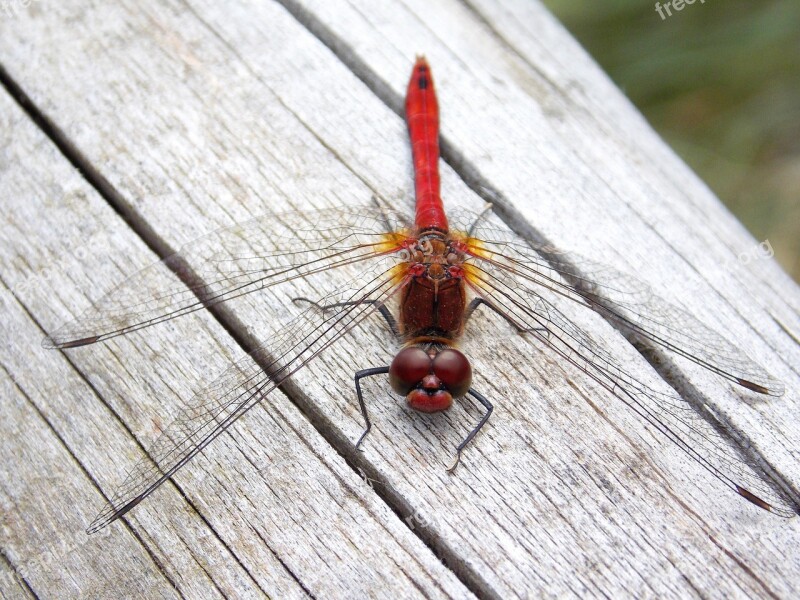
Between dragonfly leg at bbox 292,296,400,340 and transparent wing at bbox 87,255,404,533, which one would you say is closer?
transparent wing at bbox 87,255,404,533

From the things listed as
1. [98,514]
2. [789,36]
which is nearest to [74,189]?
[98,514]

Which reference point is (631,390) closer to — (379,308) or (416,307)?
(416,307)

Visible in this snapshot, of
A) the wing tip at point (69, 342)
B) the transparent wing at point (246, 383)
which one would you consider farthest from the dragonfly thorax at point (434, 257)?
the wing tip at point (69, 342)

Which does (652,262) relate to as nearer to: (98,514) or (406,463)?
(406,463)

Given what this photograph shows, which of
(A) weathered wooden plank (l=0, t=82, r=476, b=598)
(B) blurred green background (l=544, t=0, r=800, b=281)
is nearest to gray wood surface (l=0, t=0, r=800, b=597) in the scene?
(A) weathered wooden plank (l=0, t=82, r=476, b=598)

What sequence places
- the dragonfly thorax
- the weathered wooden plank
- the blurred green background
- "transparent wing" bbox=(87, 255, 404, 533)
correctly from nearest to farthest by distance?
the weathered wooden plank < "transparent wing" bbox=(87, 255, 404, 533) < the dragonfly thorax < the blurred green background

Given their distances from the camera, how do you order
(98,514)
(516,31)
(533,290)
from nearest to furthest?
(98,514), (533,290), (516,31)

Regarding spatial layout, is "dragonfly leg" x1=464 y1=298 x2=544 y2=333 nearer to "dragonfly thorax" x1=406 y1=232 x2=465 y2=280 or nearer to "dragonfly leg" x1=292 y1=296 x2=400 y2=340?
"dragonfly thorax" x1=406 y1=232 x2=465 y2=280

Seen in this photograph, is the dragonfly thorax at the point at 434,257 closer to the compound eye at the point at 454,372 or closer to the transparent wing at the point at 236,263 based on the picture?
the transparent wing at the point at 236,263
